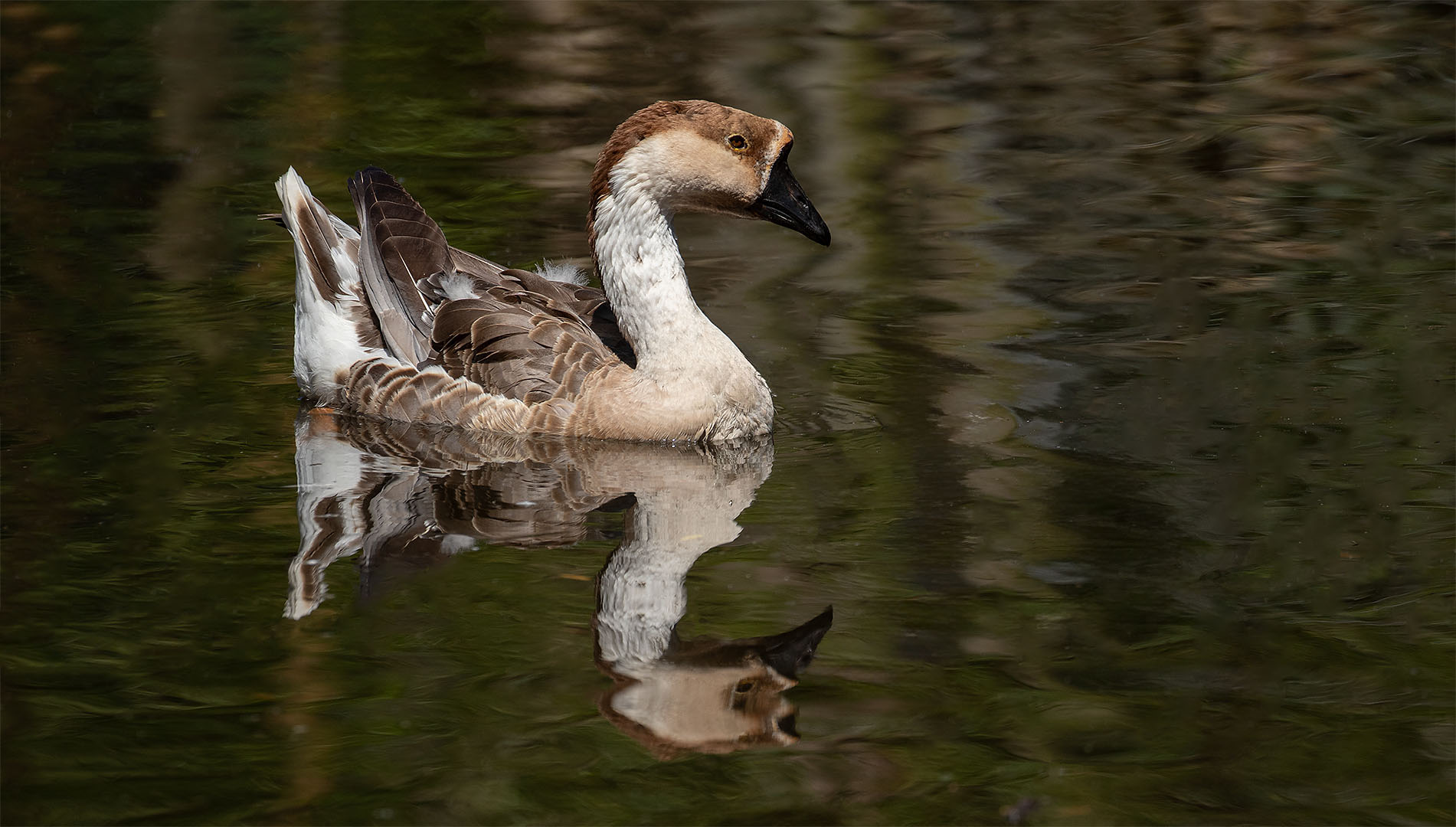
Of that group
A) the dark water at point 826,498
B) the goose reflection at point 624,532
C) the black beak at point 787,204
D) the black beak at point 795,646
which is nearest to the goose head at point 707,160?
the black beak at point 787,204

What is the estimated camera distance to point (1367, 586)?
686 cm

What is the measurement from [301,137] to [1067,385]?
865 cm

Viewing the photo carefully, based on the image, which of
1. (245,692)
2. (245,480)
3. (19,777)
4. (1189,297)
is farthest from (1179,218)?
(19,777)

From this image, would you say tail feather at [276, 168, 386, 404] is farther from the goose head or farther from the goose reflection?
the goose head

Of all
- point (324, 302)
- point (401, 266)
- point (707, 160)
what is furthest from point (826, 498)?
point (324, 302)

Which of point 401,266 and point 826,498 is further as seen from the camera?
point 401,266

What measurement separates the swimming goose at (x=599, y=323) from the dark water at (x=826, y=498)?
0.28 metres

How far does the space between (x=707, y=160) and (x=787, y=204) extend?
0.48 meters

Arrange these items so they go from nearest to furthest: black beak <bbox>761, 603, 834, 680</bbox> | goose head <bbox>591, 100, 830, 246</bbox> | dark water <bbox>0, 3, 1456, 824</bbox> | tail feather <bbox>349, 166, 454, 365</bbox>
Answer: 1. dark water <bbox>0, 3, 1456, 824</bbox>
2. black beak <bbox>761, 603, 834, 680</bbox>
3. goose head <bbox>591, 100, 830, 246</bbox>
4. tail feather <bbox>349, 166, 454, 365</bbox>

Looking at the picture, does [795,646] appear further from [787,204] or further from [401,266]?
[401,266]

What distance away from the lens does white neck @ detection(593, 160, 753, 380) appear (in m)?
9.07

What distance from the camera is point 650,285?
9164mm

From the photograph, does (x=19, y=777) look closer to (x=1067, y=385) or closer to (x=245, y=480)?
(x=245, y=480)

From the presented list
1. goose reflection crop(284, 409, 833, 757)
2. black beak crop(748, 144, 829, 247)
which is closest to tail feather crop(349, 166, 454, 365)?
goose reflection crop(284, 409, 833, 757)
